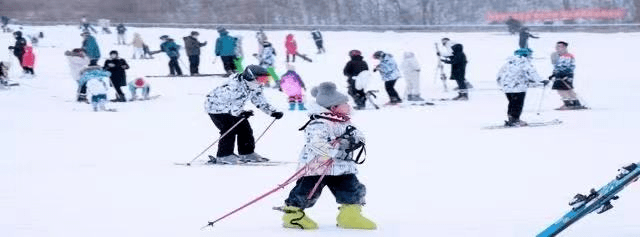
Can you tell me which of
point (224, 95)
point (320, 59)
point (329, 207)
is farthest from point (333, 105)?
point (320, 59)

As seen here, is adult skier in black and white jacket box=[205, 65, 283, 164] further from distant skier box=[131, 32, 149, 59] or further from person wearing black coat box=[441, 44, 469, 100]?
distant skier box=[131, 32, 149, 59]

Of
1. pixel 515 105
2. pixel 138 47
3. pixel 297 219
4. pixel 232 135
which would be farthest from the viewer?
pixel 138 47

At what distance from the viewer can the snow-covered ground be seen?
7.98 metres

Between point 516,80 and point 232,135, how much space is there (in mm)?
5993

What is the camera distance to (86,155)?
13.8 metres

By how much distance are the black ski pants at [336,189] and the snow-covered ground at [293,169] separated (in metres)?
0.22

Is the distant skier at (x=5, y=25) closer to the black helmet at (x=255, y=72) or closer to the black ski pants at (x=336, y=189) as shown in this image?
the black helmet at (x=255, y=72)

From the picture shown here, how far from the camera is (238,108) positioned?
1191cm

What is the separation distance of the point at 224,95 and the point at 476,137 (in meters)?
4.75

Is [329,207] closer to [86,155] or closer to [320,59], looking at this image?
[86,155]

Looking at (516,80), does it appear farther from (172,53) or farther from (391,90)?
(172,53)

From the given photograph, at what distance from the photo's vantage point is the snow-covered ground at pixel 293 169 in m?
7.98

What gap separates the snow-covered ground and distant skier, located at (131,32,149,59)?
10688mm

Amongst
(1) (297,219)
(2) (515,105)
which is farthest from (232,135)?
(2) (515,105)
